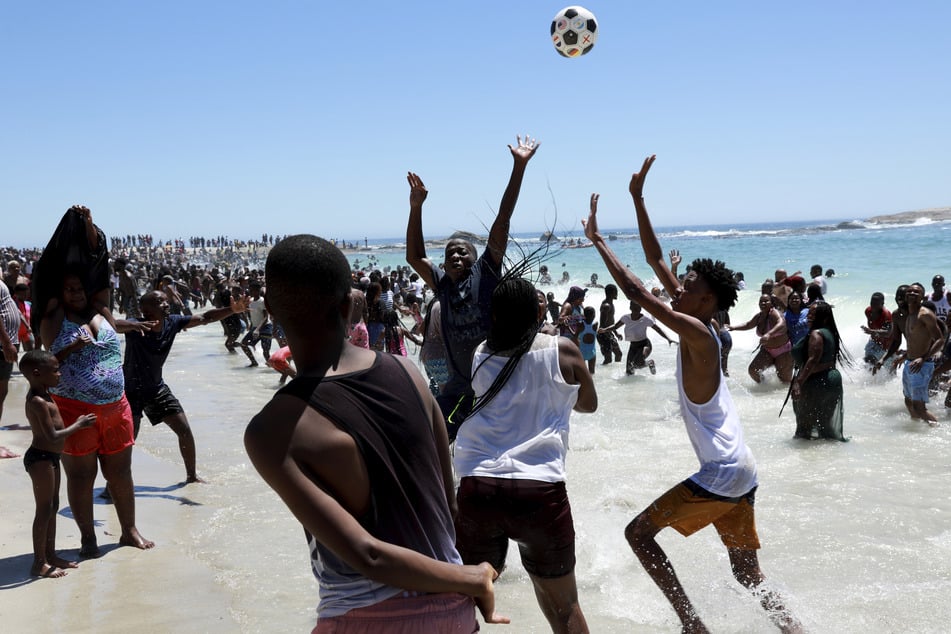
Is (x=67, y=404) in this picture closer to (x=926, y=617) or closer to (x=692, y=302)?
(x=692, y=302)

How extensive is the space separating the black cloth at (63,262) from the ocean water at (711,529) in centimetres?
193

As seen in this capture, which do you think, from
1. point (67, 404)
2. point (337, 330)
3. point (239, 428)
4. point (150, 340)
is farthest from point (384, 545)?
point (239, 428)

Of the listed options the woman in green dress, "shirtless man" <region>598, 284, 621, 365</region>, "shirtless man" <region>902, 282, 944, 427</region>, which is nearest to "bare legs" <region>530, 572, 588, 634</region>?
the woman in green dress

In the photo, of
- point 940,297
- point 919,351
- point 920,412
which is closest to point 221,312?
point 919,351

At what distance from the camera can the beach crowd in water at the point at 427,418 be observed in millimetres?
1915

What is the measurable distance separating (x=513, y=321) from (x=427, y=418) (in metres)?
1.55

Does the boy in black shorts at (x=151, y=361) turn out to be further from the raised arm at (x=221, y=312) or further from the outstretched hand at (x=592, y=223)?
the outstretched hand at (x=592, y=223)

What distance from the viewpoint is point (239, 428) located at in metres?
10.3

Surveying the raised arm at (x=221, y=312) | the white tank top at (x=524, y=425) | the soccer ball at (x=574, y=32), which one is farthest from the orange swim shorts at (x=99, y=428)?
the soccer ball at (x=574, y=32)

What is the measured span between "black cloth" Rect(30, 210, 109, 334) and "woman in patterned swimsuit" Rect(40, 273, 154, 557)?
0.05 m

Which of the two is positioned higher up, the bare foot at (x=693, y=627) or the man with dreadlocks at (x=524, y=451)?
the man with dreadlocks at (x=524, y=451)

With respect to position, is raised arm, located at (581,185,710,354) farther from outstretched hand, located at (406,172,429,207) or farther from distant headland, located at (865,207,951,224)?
distant headland, located at (865,207,951,224)

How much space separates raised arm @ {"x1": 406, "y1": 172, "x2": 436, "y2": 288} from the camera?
518 centimetres

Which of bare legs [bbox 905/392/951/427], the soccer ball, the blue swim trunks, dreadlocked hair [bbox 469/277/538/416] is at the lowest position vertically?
bare legs [bbox 905/392/951/427]
